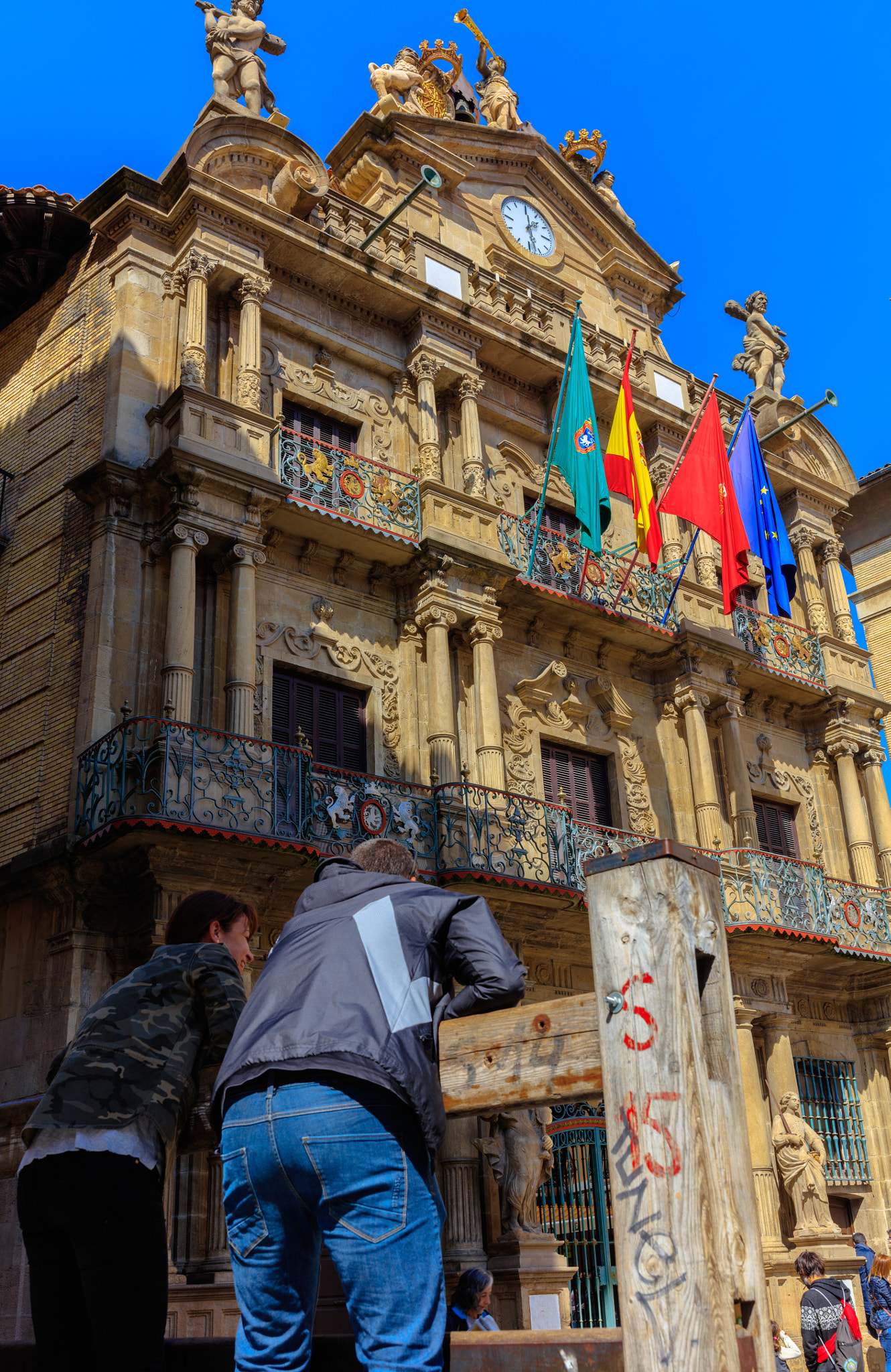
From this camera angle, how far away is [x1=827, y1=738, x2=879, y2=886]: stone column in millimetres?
19922

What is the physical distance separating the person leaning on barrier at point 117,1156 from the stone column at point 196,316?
1188 centimetres

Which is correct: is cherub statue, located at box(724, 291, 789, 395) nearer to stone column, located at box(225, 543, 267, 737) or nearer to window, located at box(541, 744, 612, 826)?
window, located at box(541, 744, 612, 826)

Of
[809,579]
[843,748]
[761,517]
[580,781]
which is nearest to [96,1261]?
[580,781]

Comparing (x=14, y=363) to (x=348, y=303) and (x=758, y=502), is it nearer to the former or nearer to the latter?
(x=348, y=303)

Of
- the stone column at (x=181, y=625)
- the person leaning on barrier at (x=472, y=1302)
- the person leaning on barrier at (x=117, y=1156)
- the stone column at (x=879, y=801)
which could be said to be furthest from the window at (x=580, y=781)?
the person leaning on barrier at (x=117, y=1156)

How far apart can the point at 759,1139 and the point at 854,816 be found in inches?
261

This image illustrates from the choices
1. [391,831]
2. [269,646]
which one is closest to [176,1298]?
[391,831]

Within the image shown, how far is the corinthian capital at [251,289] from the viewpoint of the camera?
1517 centimetres

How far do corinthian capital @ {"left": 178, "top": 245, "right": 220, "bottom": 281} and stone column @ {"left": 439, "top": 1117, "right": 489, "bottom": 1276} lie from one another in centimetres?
1019

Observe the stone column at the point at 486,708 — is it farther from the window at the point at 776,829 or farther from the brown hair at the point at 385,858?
the brown hair at the point at 385,858

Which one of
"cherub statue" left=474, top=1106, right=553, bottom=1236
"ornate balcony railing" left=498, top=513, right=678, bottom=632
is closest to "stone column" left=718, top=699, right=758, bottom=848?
"ornate balcony railing" left=498, top=513, right=678, bottom=632

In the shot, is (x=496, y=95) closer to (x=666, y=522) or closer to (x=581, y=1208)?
(x=666, y=522)

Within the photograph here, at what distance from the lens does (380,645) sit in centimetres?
1541

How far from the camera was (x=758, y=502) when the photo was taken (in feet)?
57.8
